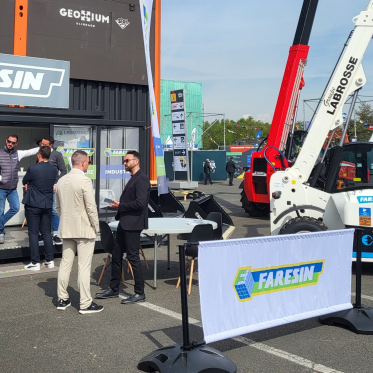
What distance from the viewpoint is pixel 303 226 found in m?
7.80

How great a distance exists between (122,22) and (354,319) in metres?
10.4

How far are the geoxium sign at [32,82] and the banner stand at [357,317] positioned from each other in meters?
6.59

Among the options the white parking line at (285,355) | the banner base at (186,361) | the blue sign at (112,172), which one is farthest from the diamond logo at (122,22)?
the banner base at (186,361)

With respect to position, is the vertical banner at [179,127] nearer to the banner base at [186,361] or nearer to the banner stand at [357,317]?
the banner stand at [357,317]

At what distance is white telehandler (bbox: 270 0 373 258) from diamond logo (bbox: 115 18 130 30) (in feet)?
21.5

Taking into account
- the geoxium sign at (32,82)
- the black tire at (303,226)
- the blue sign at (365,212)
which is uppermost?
the geoxium sign at (32,82)

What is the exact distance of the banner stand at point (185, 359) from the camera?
394cm

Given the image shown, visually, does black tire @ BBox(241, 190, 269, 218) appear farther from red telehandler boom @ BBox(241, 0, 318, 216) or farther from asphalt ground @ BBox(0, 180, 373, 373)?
asphalt ground @ BBox(0, 180, 373, 373)

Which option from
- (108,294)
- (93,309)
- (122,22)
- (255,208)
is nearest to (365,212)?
(108,294)

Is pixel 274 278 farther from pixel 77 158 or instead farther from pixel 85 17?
pixel 85 17

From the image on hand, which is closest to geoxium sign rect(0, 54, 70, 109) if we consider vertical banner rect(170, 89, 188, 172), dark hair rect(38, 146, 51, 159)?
dark hair rect(38, 146, 51, 159)

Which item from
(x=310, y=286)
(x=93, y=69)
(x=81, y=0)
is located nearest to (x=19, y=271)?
(x=310, y=286)

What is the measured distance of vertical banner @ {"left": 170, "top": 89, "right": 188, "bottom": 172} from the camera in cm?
2184

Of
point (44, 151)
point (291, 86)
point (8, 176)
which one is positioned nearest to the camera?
point (44, 151)
